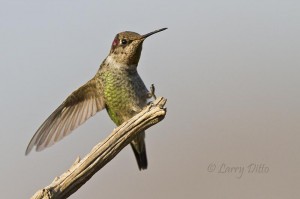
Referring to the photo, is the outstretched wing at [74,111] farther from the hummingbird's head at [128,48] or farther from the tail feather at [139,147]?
the tail feather at [139,147]

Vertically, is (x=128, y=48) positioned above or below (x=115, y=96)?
above

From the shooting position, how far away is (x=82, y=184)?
3.65 m

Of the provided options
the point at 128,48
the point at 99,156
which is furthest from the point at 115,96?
the point at 99,156

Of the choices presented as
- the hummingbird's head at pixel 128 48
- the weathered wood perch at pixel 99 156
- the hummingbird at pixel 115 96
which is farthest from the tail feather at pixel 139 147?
the weathered wood perch at pixel 99 156

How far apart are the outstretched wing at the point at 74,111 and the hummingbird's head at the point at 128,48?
363 mm

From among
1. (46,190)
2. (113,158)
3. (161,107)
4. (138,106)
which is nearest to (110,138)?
(113,158)

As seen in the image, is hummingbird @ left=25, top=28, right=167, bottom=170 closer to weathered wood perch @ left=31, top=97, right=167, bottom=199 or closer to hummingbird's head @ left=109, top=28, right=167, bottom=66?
hummingbird's head @ left=109, top=28, right=167, bottom=66

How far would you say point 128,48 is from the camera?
213 inches

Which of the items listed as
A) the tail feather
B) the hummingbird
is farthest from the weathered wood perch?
the tail feather

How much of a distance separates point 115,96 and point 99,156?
65.0 inches

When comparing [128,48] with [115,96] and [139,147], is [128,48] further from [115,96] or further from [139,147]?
[139,147]

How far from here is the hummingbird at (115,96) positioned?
5.24 meters

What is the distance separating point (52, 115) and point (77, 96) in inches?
13.1

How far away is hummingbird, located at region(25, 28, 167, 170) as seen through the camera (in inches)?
206
